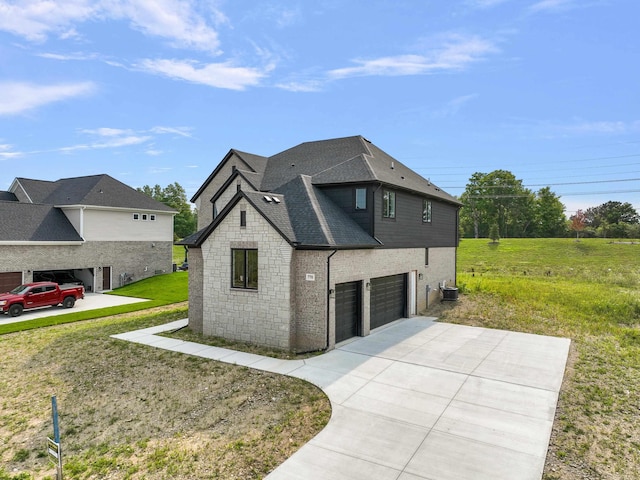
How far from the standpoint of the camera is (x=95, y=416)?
333 inches

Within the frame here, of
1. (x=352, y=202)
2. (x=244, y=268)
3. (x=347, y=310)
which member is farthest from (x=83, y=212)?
(x=347, y=310)

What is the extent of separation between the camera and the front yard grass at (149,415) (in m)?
6.64

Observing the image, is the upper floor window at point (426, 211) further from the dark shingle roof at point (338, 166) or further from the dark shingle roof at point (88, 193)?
the dark shingle roof at point (88, 193)

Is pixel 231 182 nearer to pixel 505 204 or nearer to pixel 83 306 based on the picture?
pixel 83 306

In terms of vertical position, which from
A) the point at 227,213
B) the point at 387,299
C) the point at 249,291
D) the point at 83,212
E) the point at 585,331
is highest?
the point at 83,212

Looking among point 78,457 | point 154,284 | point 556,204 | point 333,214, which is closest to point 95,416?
point 78,457

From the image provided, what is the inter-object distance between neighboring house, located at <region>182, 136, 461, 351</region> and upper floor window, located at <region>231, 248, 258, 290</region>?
38mm

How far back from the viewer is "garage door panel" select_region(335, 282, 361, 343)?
13891 mm

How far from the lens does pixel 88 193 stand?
28750 mm

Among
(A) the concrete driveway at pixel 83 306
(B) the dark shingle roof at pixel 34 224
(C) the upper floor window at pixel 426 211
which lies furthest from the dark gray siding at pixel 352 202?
(B) the dark shingle roof at pixel 34 224

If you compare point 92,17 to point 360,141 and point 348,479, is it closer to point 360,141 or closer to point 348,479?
point 360,141

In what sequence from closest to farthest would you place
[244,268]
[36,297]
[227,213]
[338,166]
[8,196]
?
[244,268]
[227,213]
[338,166]
[36,297]
[8,196]

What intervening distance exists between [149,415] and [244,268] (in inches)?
246

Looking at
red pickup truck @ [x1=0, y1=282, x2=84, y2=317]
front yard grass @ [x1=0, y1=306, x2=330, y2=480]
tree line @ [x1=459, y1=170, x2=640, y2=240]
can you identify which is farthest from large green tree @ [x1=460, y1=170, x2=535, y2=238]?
front yard grass @ [x1=0, y1=306, x2=330, y2=480]
